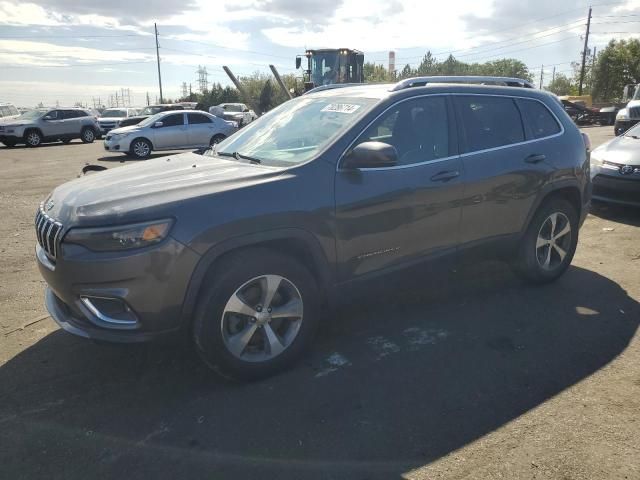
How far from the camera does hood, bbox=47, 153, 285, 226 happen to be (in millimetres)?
2840

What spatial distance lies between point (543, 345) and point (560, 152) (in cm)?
187

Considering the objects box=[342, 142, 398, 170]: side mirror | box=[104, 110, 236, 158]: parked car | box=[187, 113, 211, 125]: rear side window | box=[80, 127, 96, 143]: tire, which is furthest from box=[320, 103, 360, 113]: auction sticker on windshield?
box=[80, 127, 96, 143]: tire

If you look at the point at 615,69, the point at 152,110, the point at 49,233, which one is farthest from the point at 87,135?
the point at 615,69

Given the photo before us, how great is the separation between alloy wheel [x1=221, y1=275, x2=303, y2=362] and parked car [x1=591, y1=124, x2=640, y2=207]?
5.88m

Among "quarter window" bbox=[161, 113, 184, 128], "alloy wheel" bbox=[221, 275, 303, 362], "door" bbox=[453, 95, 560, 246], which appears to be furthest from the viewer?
"quarter window" bbox=[161, 113, 184, 128]

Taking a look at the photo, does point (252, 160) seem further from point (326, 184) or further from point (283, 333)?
point (283, 333)

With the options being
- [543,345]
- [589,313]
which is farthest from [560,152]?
[543,345]

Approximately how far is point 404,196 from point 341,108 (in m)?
0.82

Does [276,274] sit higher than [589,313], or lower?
higher

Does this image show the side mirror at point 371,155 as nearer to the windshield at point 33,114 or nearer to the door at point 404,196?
the door at point 404,196

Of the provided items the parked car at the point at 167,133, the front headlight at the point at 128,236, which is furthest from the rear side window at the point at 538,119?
the parked car at the point at 167,133

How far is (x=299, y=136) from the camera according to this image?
3770 millimetres

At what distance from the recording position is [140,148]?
17.0 meters

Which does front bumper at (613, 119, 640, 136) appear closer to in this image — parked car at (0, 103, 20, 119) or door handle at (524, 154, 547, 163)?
door handle at (524, 154, 547, 163)
